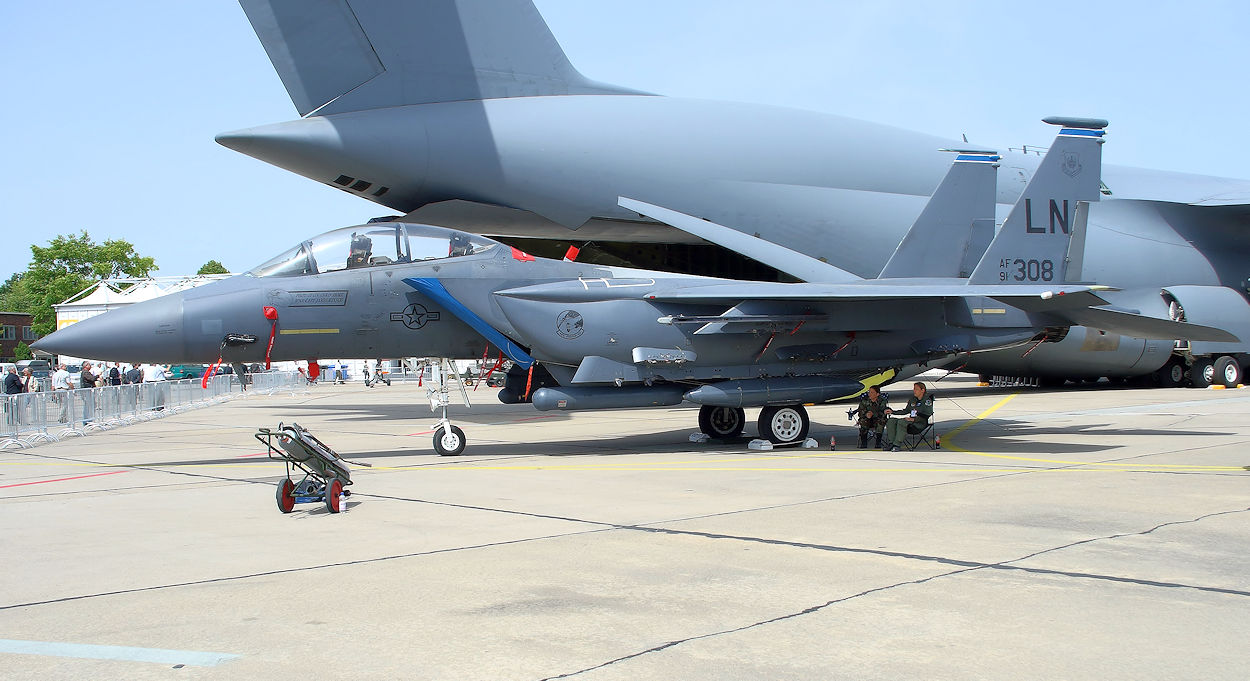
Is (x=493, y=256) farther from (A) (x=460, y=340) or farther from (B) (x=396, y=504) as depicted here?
(B) (x=396, y=504)

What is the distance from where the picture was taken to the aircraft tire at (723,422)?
12695 millimetres

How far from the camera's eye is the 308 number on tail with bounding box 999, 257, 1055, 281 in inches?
515

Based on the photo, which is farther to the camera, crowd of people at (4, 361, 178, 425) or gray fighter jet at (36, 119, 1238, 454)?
crowd of people at (4, 361, 178, 425)

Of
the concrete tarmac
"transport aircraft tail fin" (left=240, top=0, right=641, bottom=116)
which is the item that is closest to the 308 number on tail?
the concrete tarmac

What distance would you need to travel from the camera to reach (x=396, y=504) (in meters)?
7.42

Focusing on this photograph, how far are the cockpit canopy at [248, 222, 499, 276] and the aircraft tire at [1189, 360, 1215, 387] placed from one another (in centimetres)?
2051

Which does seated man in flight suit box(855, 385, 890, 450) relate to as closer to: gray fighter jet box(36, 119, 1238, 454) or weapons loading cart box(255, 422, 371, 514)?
gray fighter jet box(36, 119, 1238, 454)

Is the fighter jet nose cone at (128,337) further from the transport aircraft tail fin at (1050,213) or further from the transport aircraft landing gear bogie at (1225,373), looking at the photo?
the transport aircraft landing gear bogie at (1225,373)

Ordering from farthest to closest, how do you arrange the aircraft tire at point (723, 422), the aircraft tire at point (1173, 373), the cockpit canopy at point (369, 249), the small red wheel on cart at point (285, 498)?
the aircraft tire at point (1173, 373)
the aircraft tire at point (723, 422)
the cockpit canopy at point (369, 249)
the small red wheel on cart at point (285, 498)

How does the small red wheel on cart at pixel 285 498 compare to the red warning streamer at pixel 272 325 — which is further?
the red warning streamer at pixel 272 325

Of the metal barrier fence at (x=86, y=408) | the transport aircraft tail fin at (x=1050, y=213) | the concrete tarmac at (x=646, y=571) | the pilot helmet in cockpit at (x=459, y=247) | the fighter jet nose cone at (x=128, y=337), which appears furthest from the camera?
the metal barrier fence at (x=86, y=408)

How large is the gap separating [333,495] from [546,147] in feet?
34.9

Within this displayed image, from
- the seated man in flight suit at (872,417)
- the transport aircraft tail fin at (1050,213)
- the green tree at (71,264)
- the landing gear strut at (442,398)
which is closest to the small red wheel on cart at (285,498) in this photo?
the landing gear strut at (442,398)

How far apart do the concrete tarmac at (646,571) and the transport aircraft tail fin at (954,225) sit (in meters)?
4.20
